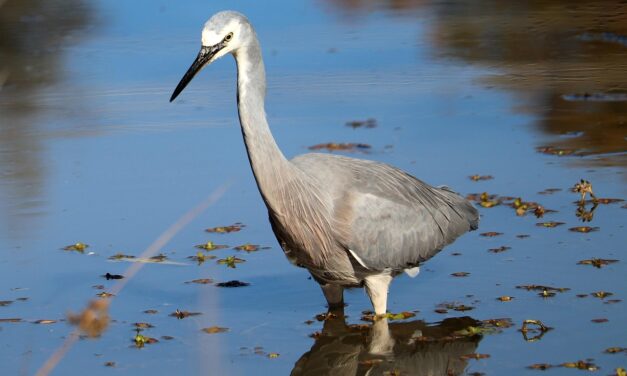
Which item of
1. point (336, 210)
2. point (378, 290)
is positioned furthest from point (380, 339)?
point (336, 210)

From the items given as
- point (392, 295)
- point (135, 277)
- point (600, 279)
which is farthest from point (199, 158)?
point (600, 279)

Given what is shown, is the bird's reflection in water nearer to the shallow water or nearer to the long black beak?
the shallow water

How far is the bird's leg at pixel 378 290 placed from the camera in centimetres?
668

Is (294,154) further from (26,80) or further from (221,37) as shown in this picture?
(26,80)

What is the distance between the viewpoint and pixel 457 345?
624 cm

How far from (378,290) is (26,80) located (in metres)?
7.23

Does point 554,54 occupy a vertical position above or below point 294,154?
above

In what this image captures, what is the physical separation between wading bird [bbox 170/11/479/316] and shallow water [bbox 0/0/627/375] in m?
0.28

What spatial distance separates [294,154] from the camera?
Answer: 960 cm

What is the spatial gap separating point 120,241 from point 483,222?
2.34m

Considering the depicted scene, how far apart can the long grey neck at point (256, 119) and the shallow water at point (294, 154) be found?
0.85 metres

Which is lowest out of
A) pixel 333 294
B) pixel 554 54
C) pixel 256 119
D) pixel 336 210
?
pixel 333 294

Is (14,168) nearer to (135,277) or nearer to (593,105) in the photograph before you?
(135,277)

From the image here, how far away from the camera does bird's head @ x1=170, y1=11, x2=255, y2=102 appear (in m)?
6.02
